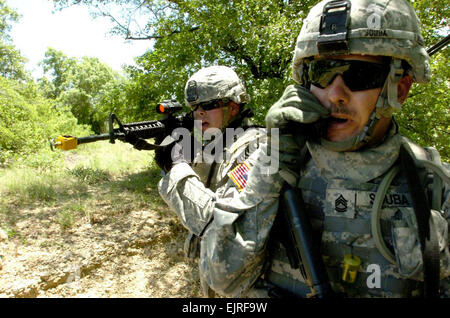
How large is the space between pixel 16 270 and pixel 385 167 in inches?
172

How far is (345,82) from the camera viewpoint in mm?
1317

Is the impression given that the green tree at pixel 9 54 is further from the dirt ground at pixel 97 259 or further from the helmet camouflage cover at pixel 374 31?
the helmet camouflage cover at pixel 374 31

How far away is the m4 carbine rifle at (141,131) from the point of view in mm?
2271

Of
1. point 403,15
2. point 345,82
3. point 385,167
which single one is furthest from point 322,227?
point 403,15

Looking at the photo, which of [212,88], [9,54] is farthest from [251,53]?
[9,54]

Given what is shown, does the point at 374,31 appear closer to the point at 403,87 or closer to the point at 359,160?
the point at 403,87

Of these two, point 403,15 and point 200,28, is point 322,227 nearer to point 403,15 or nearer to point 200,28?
point 403,15

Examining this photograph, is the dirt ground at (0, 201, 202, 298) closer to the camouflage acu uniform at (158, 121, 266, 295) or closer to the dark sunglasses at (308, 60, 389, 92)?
the camouflage acu uniform at (158, 121, 266, 295)

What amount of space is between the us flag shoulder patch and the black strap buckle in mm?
614

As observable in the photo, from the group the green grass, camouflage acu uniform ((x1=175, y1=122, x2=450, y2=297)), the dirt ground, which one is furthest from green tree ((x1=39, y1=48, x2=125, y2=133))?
camouflage acu uniform ((x1=175, y1=122, x2=450, y2=297))

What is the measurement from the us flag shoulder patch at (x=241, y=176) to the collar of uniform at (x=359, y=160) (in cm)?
32

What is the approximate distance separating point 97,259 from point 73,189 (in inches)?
82.8

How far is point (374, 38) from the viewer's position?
1.28 metres

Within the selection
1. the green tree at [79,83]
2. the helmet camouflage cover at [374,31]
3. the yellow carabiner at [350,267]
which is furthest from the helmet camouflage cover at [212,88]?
the green tree at [79,83]
